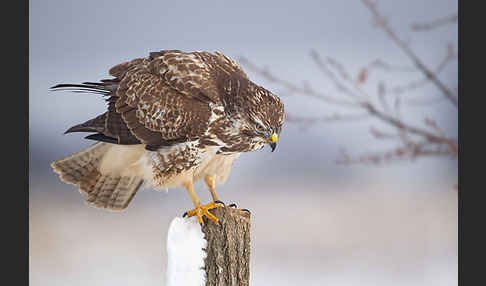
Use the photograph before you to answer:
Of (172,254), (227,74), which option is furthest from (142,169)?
(227,74)

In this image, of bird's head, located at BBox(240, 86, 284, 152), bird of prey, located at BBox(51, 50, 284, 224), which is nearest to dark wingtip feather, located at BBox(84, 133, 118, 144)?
Answer: bird of prey, located at BBox(51, 50, 284, 224)

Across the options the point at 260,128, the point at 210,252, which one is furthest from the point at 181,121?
the point at 210,252

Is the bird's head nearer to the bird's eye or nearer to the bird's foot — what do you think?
the bird's eye

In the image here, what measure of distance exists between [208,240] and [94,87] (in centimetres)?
96

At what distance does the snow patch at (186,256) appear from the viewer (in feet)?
8.11

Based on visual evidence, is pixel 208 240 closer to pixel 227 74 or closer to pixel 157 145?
pixel 157 145

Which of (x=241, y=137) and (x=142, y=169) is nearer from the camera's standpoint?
(x=241, y=137)

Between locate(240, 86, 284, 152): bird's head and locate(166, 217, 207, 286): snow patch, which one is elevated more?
locate(240, 86, 284, 152): bird's head

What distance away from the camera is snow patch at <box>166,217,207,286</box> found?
8.11 feet

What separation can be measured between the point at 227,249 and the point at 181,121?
0.62m

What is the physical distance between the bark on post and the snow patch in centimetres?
3

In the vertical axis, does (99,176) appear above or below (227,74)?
below

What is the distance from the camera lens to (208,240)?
2.51 metres

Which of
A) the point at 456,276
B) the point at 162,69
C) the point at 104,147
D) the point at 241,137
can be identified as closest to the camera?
the point at 241,137
